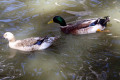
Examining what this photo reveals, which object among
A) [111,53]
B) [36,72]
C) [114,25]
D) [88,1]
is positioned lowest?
[36,72]

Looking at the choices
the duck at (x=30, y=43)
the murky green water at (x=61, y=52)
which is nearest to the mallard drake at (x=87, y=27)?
the murky green water at (x=61, y=52)

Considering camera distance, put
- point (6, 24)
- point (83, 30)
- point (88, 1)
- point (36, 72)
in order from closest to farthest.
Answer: point (36, 72) < point (83, 30) < point (6, 24) < point (88, 1)

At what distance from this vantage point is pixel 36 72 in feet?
16.1

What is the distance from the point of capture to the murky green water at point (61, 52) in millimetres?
4758

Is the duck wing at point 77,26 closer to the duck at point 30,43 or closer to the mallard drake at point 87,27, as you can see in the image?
the mallard drake at point 87,27

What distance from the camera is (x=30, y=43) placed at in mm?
5895

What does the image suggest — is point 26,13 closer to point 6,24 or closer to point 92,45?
point 6,24

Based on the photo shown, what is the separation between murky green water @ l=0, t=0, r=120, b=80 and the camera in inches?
187

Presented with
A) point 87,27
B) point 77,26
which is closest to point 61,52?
point 77,26

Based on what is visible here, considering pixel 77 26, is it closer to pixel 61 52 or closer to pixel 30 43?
pixel 61 52

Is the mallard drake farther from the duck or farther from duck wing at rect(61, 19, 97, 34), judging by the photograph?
the duck

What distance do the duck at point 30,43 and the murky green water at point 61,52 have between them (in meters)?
0.19

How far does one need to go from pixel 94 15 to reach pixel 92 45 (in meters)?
3.16

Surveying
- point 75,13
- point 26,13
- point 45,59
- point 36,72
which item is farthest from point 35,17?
point 36,72
